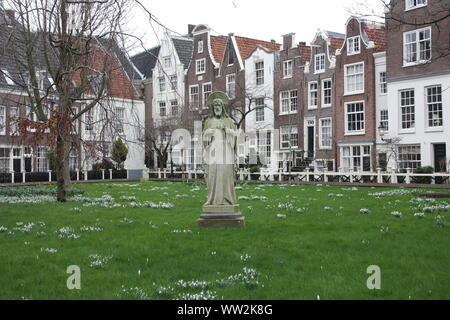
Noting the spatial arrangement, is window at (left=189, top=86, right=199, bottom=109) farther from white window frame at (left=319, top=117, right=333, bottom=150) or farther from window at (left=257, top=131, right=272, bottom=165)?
white window frame at (left=319, top=117, right=333, bottom=150)

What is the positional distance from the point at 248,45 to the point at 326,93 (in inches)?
511

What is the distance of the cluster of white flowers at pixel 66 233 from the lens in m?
12.4

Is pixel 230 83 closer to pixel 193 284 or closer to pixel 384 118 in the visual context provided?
pixel 384 118

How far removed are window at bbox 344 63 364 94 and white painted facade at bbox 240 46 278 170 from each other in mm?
8152

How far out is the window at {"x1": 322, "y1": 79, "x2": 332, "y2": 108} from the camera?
46656 millimetres

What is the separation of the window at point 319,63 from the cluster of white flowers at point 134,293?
4147cm

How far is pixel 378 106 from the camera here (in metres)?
43.3

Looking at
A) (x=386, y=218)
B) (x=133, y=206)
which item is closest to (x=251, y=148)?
(x=133, y=206)

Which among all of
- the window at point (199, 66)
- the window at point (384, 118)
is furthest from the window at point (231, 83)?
the window at point (384, 118)

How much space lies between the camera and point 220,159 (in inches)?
566

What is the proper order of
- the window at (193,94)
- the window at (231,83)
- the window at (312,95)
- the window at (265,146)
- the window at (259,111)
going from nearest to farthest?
the window at (312,95) < the window at (265,146) < the window at (259,111) < the window at (231,83) < the window at (193,94)

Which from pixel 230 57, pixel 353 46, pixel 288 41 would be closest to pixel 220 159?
pixel 353 46

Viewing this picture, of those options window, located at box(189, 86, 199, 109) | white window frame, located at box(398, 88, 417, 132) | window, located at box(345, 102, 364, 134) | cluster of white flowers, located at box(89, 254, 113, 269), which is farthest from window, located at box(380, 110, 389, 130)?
cluster of white flowers, located at box(89, 254, 113, 269)

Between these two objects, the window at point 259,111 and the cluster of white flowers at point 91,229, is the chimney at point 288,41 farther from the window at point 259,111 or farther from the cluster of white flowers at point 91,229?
the cluster of white flowers at point 91,229
